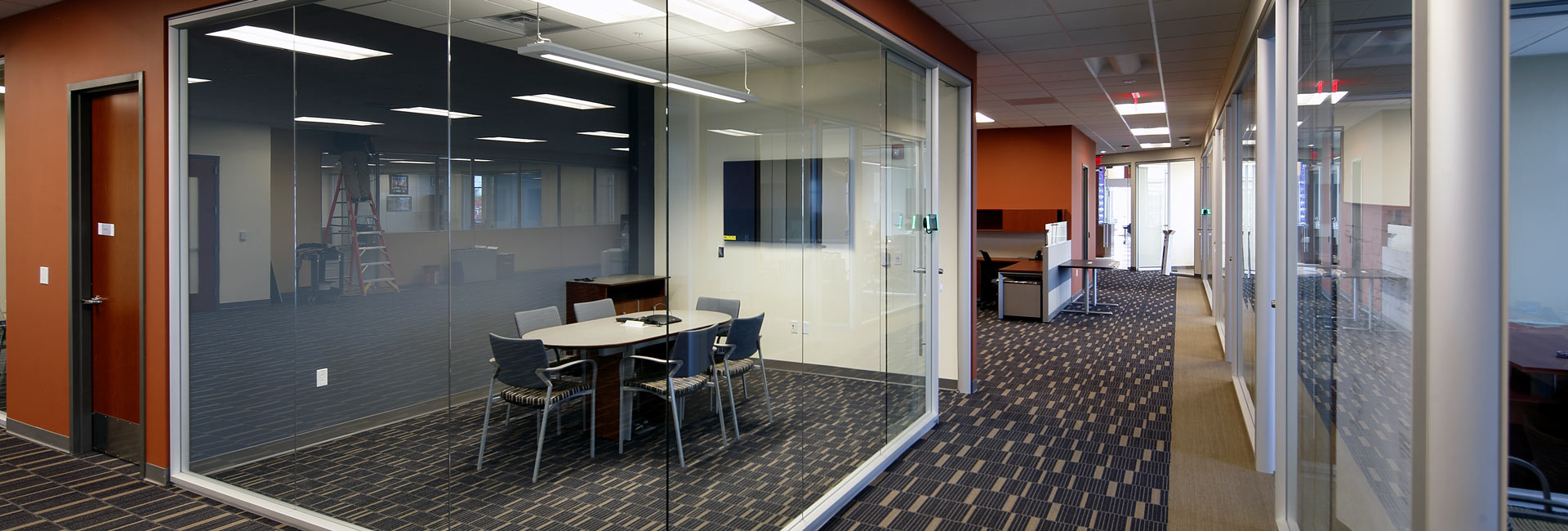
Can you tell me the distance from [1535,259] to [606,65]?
1.93 meters

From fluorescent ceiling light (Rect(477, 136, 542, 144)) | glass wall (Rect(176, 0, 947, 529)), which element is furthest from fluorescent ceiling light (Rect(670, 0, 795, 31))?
fluorescent ceiling light (Rect(477, 136, 542, 144))

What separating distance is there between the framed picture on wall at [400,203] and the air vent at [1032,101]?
21.6ft

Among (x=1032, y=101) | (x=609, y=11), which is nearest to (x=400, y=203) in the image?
(x=609, y=11)

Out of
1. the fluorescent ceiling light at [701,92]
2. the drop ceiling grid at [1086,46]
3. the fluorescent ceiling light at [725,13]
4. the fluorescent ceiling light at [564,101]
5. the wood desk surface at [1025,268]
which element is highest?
the drop ceiling grid at [1086,46]

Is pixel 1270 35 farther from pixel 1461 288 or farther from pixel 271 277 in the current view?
pixel 271 277

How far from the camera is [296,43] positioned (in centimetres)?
304

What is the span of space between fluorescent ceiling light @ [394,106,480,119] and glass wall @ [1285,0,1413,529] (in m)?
2.28

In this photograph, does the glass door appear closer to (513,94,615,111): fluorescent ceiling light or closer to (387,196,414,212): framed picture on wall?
(513,94,615,111): fluorescent ceiling light

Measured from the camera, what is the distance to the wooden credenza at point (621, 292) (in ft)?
7.30

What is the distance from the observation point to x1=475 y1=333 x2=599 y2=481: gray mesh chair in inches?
88.0

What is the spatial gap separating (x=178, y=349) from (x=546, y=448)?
2.22 meters

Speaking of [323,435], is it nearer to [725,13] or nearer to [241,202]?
[241,202]

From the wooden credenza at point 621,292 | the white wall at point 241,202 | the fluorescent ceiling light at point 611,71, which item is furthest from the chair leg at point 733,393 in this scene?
the white wall at point 241,202

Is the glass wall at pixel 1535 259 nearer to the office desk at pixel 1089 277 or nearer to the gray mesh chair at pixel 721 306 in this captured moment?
the gray mesh chair at pixel 721 306
